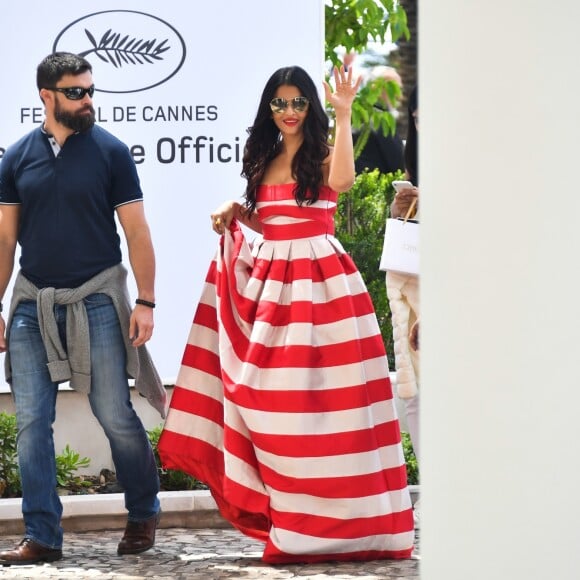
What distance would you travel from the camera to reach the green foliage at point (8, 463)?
22.1 ft

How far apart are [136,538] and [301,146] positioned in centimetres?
171

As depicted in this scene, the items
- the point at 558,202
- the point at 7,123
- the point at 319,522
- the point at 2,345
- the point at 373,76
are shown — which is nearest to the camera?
the point at 558,202

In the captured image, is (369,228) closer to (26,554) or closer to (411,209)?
(411,209)

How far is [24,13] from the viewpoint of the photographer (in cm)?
718

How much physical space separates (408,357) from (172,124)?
203 cm

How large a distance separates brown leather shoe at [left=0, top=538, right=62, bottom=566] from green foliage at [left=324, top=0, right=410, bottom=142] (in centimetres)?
389

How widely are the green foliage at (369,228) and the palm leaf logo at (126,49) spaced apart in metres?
1.64

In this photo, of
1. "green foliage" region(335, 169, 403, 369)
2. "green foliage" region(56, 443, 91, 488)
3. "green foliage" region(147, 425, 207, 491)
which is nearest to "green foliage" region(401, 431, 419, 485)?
"green foliage" region(335, 169, 403, 369)

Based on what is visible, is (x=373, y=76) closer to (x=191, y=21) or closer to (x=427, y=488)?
(x=191, y=21)

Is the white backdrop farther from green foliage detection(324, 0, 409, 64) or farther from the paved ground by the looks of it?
the paved ground

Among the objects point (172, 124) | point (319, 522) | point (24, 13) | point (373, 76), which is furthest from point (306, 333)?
point (373, 76)

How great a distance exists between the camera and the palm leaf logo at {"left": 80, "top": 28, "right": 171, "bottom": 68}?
23.7 feet

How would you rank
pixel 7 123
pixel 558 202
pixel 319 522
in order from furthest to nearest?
pixel 7 123
pixel 319 522
pixel 558 202

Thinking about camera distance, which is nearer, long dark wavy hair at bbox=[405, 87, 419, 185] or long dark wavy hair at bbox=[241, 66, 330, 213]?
long dark wavy hair at bbox=[241, 66, 330, 213]
